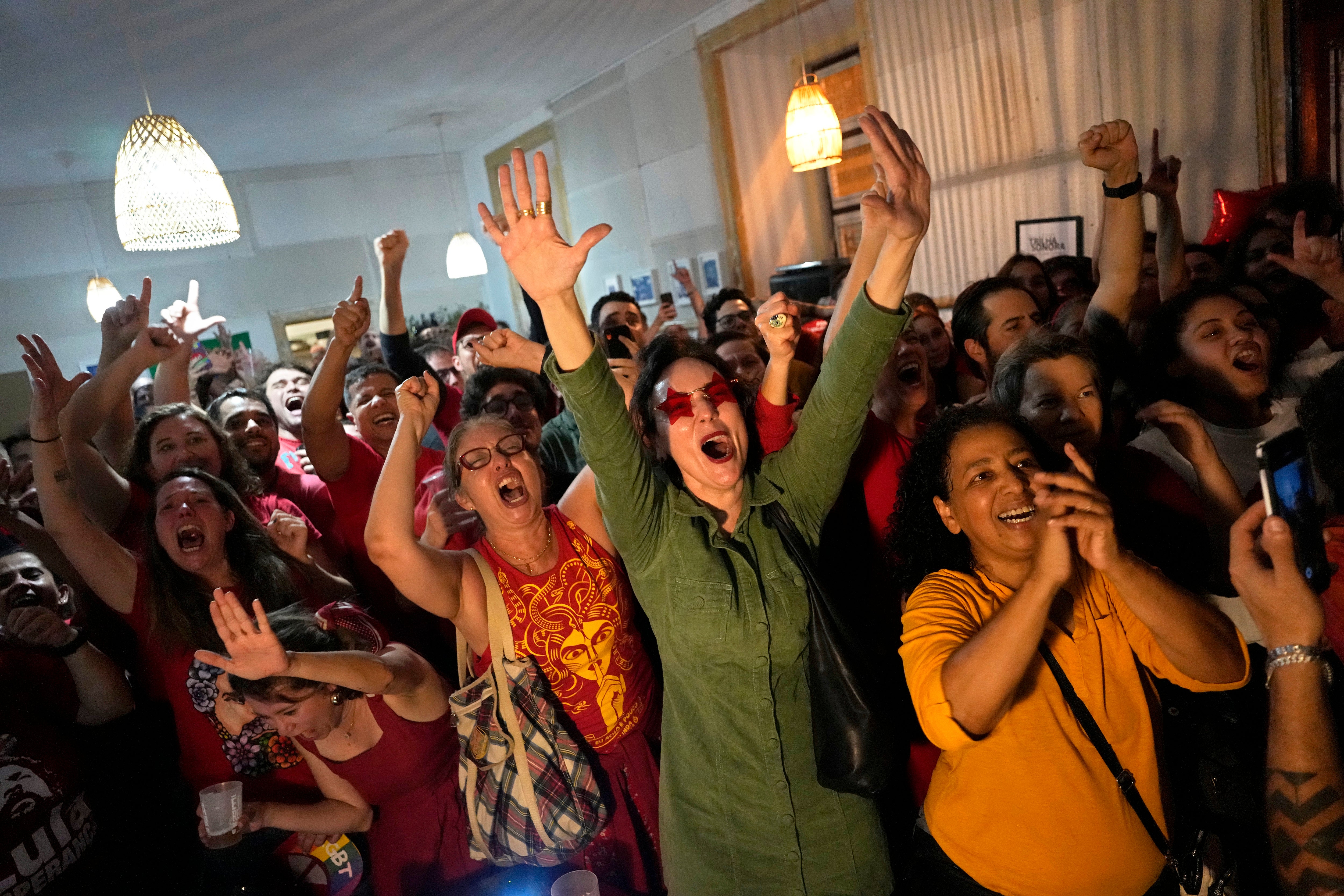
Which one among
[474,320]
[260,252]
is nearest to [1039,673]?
[474,320]

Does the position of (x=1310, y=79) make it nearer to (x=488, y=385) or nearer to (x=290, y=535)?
(x=488, y=385)

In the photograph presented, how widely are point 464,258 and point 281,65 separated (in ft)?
11.1

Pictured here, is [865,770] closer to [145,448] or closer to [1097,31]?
[145,448]

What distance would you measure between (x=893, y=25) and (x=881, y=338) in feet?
17.0

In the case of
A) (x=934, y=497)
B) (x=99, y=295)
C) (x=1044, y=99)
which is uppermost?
(x=99, y=295)

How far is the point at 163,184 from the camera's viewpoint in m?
3.13

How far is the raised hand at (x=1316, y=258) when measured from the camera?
2.57m

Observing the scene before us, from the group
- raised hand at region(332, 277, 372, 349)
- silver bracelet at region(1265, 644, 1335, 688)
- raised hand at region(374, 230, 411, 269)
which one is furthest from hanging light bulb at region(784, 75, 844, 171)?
silver bracelet at region(1265, 644, 1335, 688)

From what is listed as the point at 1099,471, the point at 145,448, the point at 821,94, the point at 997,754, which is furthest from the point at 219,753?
the point at 821,94

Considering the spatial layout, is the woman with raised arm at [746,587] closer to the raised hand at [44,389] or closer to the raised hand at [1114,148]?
the raised hand at [1114,148]

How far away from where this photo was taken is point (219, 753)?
7.30 feet

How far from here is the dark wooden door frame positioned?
3.82 m

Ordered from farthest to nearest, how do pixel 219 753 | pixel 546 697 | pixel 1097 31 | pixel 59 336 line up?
pixel 59 336 < pixel 1097 31 < pixel 219 753 < pixel 546 697

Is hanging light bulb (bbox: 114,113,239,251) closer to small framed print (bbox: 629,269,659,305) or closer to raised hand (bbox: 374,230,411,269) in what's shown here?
raised hand (bbox: 374,230,411,269)
